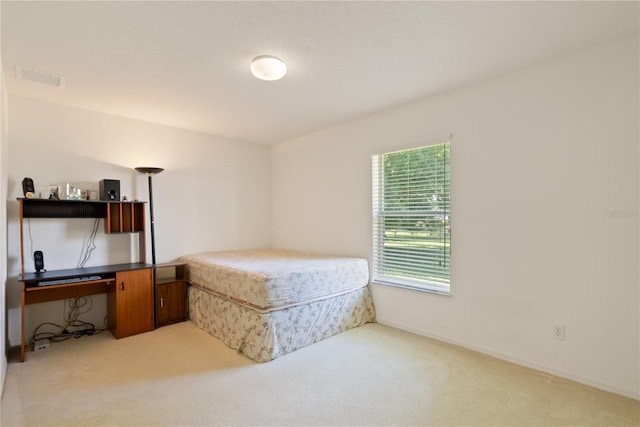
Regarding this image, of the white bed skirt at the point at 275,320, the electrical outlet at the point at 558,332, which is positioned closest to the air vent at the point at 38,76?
the white bed skirt at the point at 275,320

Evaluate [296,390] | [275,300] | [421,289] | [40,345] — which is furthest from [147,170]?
[421,289]

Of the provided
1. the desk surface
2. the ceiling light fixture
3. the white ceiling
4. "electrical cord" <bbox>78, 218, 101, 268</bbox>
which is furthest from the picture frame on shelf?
the ceiling light fixture

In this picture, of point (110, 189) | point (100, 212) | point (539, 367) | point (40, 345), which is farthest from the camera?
point (100, 212)

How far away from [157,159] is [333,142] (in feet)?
7.54

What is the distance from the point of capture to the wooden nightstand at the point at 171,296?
3.60 m

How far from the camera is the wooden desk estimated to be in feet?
10.0

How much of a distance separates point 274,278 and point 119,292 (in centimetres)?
173

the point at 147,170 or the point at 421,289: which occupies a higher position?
the point at 147,170

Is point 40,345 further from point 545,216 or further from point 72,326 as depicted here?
point 545,216

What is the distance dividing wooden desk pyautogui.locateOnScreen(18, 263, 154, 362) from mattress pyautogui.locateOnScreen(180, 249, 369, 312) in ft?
1.85

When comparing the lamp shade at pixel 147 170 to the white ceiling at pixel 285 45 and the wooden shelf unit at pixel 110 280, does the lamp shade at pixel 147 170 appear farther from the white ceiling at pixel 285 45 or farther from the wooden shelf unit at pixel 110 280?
the white ceiling at pixel 285 45

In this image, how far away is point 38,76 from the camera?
106 inches

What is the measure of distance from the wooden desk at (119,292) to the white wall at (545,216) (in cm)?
270

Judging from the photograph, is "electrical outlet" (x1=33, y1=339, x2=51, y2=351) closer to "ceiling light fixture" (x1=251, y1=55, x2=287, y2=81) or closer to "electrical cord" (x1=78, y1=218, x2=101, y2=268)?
"electrical cord" (x1=78, y1=218, x2=101, y2=268)
